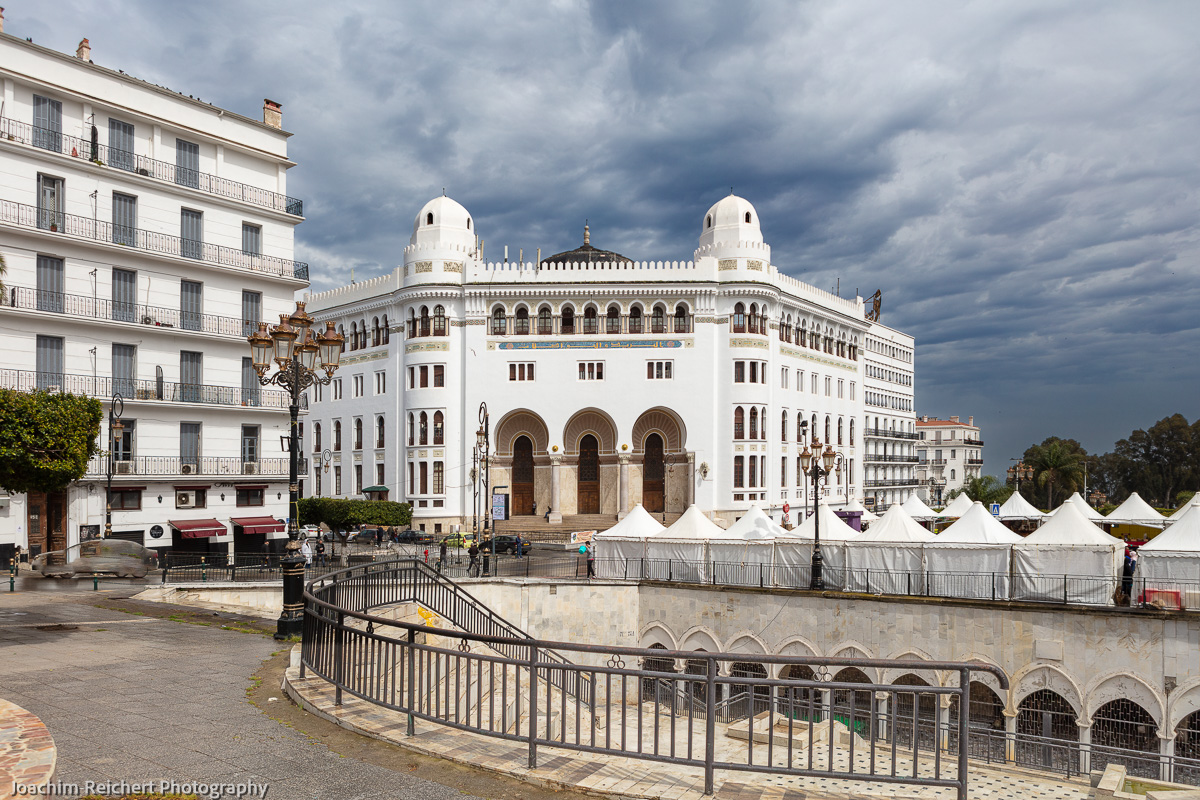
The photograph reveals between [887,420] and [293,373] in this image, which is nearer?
[293,373]

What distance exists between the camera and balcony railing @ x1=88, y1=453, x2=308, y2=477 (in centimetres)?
2788

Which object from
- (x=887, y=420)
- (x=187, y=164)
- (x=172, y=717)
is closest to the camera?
(x=172, y=717)

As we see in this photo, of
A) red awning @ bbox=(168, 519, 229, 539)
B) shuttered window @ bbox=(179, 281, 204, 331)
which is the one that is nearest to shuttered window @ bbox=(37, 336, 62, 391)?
shuttered window @ bbox=(179, 281, 204, 331)

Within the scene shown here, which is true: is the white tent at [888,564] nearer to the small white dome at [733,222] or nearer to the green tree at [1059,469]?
the small white dome at [733,222]

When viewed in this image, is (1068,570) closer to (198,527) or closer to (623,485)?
(623,485)

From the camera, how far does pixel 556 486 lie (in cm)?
4550

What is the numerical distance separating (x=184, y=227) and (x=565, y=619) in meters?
20.7

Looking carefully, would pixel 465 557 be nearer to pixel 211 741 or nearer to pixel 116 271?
pixel 116 271

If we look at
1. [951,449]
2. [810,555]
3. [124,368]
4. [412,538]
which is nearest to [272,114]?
[124,368]

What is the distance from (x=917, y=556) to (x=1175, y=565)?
6005 mm

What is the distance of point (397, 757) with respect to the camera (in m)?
6.68

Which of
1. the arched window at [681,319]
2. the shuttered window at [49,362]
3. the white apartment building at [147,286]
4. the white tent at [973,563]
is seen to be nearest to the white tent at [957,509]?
the white tent at [973,563]

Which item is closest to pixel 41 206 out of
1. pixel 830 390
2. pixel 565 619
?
pixel 565 619

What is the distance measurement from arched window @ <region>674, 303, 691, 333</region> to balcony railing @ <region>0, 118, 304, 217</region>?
21.4 m
